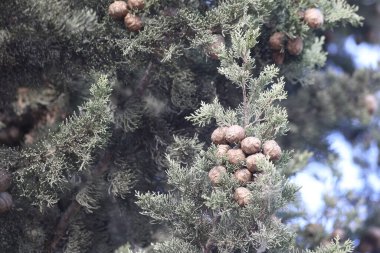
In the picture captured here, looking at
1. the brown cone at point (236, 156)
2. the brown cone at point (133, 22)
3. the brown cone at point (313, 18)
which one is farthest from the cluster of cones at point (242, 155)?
the brown cone at point (313, 18)

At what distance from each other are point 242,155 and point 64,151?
0.50 m

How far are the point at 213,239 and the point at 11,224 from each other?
0.66 meters

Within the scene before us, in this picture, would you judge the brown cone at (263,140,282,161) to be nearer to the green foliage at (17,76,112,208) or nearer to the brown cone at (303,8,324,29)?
the green foliage at (17,76,112,208)

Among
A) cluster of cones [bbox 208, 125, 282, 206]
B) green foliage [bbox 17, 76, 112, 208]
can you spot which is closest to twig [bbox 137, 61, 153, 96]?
green foliage [bbox 17, 76, 112, 208]

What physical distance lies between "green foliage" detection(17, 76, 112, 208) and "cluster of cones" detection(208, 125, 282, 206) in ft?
1.10

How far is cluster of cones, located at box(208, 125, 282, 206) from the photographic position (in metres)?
1.74

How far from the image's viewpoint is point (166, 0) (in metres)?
2.14

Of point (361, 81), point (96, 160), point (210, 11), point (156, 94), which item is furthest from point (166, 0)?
point (361, 81)

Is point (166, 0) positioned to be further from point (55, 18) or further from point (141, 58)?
point (55, 18)

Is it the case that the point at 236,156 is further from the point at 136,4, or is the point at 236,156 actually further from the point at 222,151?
the point at 136,4

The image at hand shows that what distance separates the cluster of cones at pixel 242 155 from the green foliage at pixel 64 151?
33 cm

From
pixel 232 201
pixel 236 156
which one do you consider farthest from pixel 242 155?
pixel 232 201

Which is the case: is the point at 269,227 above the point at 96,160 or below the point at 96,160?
above

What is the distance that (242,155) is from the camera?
1.77 meters
